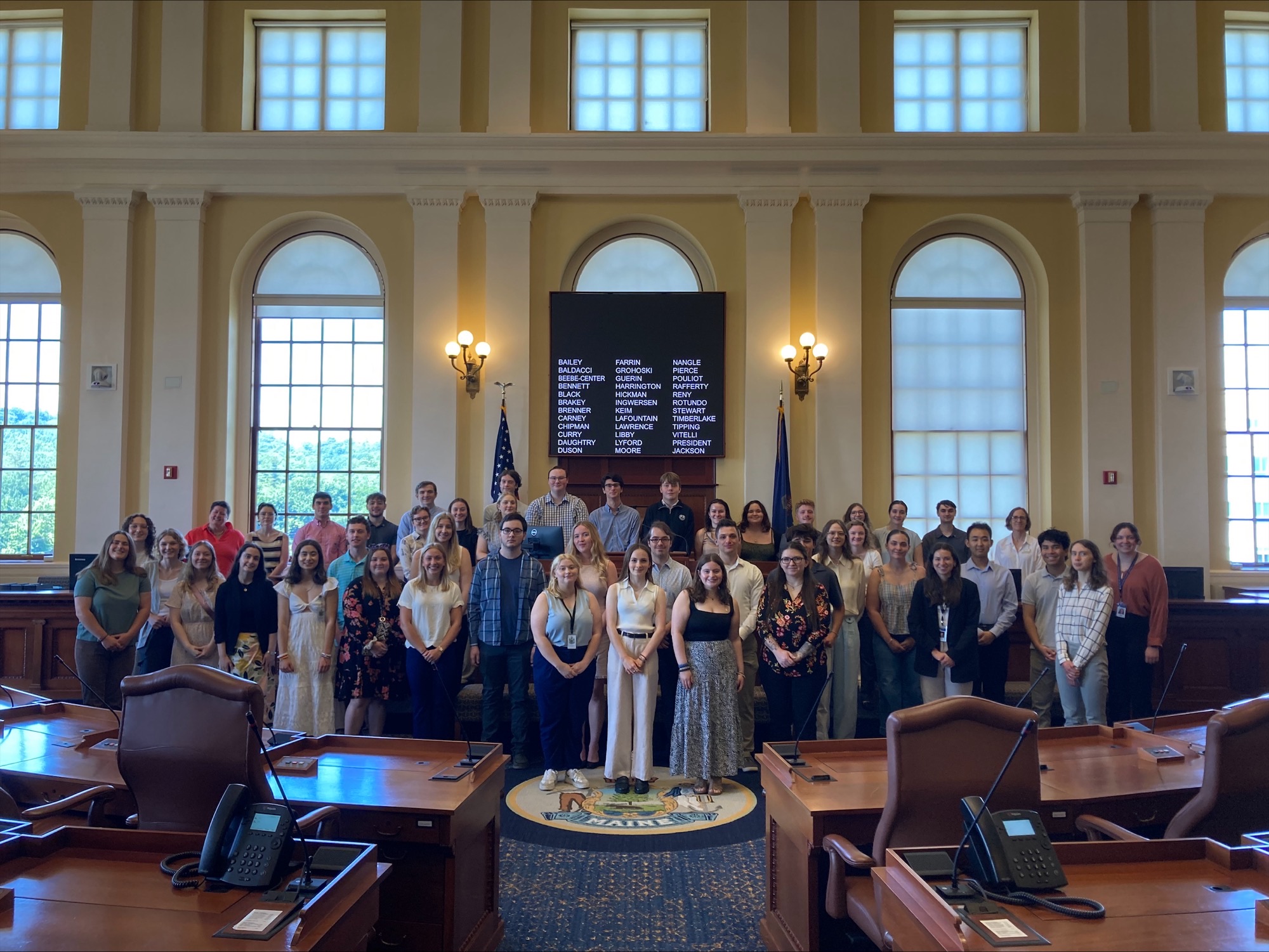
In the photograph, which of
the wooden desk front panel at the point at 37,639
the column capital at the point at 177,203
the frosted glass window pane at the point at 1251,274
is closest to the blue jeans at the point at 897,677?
the frosted glass window pane at the point at 1251,274

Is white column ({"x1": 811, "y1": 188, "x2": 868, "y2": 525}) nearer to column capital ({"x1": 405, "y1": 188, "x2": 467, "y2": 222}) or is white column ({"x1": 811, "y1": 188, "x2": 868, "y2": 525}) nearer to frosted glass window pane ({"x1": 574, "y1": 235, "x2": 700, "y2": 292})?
frosted glass window pane ({"x1": 574, "y1": 235, "x2": 700, "y2": 292})

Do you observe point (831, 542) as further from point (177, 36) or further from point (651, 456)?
point (177, 36)

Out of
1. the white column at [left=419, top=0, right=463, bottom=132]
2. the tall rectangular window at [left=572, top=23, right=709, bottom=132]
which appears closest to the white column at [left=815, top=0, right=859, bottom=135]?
the tall rectangular window at [left=572, top=23, right=709, bottom=132]

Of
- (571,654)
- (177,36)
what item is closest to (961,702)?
(571,654)

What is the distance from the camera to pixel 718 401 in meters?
8.21

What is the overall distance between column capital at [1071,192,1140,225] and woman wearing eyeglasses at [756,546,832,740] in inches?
212

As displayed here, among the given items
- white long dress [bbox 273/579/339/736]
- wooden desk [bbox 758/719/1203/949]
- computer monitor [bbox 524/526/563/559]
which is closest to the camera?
wooden desk [bbox 758/719/1203/949]

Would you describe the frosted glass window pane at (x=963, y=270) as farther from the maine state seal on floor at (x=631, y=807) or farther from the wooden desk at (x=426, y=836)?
the wooden desk at (x=426, y=836)

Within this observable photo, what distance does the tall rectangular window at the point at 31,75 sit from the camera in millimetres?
8586

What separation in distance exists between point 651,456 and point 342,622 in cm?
356

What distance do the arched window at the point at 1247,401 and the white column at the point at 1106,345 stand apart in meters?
1.20

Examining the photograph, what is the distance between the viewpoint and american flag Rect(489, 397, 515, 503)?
7947 millimetres

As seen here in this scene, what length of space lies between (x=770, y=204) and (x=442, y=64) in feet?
11.1

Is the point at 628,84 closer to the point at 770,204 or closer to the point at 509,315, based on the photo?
the point at 770,204
